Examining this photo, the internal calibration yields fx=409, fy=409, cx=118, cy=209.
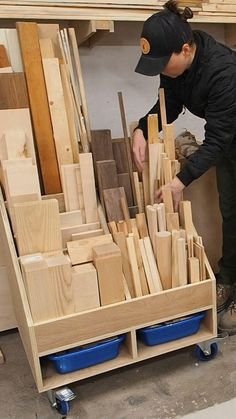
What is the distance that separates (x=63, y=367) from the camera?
3.82ft

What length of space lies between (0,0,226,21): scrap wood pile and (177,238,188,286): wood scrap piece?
862 millimetres

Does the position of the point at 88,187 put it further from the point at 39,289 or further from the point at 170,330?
the point at 170,330

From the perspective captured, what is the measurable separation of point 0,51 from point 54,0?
0.26 metres

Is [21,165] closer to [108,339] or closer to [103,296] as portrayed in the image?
[103,296]

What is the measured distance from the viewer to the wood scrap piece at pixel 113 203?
1.28 metres

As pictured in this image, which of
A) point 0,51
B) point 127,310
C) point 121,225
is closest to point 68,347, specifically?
point 127,310

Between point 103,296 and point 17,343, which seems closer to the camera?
point 103,296

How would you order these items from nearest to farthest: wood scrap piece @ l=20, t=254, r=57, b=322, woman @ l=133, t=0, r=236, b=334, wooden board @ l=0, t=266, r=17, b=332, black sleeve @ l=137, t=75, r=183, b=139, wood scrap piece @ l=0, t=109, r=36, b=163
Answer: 1. wood scrap piece @ l=20, t=254, r=57, b=322
2. woman @ l=133, t=0, r=236, b=334
3. wood scrap piece @ l=0, t=109, r=36, b=163
4. black sleeve @ l=137, t=75, r=183, b=139
5. wooden board @ l=0, t=266, r=17, b=332

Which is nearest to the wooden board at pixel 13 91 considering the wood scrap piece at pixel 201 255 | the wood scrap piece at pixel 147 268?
the wood scrap piece at pixel 147 268

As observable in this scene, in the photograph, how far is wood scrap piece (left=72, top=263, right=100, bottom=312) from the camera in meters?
1.13

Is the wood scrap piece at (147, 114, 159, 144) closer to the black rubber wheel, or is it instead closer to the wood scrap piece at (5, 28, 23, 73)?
the wood scrap piece at (5, 28, 23, 73)

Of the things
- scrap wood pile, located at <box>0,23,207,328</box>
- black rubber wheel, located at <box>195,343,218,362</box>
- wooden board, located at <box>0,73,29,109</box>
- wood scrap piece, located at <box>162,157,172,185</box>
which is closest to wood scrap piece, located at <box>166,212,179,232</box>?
scrap wood pile, located at <box>0,23,207,328</box>

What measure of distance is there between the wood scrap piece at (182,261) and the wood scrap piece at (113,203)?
20 cm

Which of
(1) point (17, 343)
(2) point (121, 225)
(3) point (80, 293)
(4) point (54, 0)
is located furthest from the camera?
(1) point (17, 343)
